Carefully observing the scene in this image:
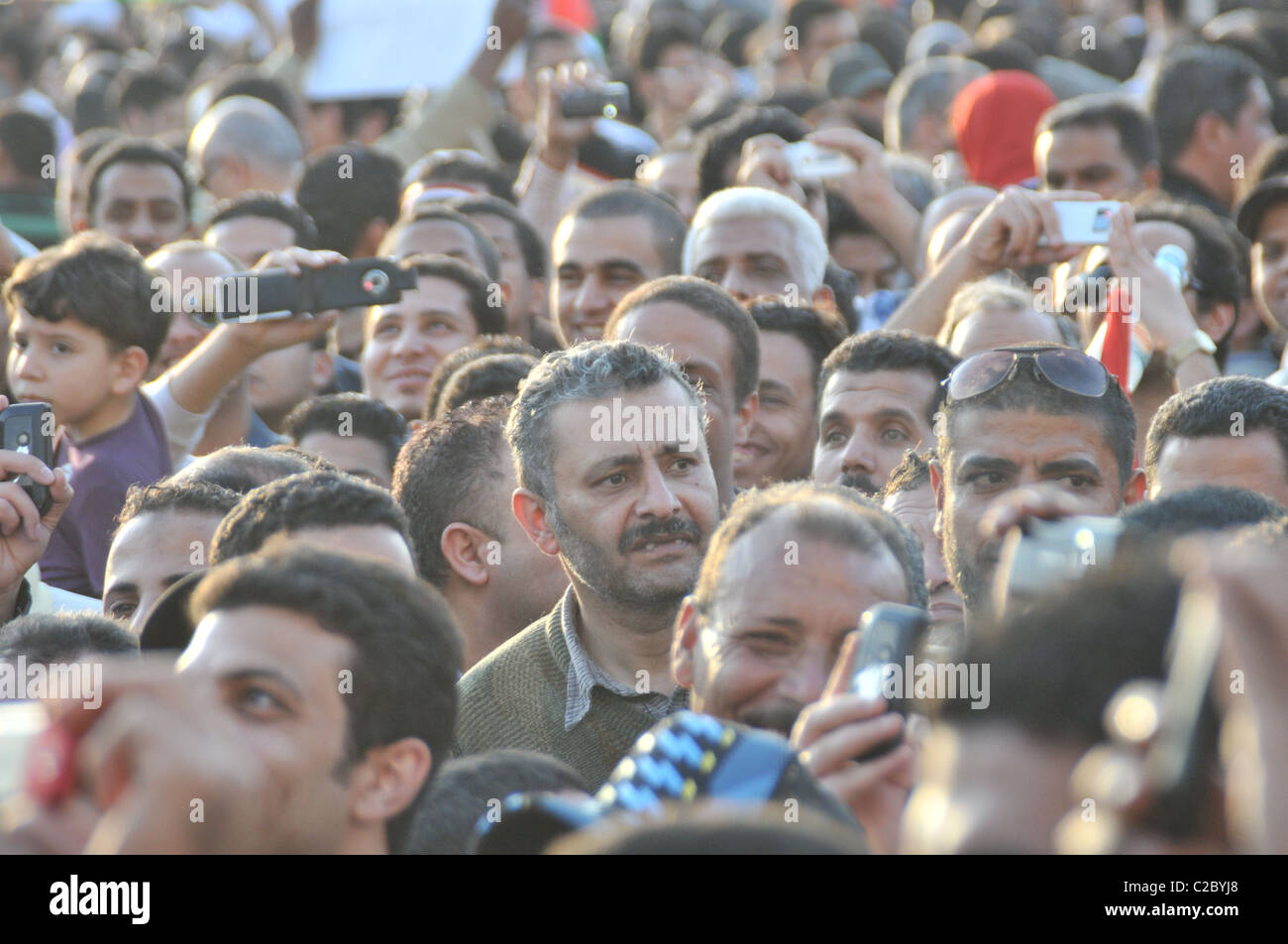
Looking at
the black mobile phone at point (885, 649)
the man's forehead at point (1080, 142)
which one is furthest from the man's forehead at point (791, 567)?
the man's forehead at point (1080, 142)

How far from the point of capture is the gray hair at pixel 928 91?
30.2 ft

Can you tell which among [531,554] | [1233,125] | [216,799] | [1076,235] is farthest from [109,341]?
[1233,125]

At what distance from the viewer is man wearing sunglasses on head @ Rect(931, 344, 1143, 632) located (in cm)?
405

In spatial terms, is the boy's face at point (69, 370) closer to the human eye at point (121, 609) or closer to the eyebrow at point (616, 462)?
the human eye at point (121, 609)

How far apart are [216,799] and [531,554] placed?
284 centimetres

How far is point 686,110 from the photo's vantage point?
1094 cm

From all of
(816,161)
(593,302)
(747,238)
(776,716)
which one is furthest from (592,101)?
(776,716)

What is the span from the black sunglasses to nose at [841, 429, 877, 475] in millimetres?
973

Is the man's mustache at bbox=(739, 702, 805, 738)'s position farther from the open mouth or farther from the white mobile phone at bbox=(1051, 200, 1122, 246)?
the white mobile phone at bbox=(1051, 200, 1122, 246)

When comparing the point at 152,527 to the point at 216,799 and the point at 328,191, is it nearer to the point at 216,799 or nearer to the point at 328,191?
the point at 216,799

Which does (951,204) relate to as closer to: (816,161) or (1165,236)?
(816,161)

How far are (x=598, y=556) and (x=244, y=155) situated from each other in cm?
504

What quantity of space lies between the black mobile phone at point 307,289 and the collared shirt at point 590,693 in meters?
1.45

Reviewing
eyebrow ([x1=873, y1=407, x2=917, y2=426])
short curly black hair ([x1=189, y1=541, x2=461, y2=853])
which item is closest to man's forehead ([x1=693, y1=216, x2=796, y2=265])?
eyebrow ([x1=873, y1=407, x2=917, y2=426])
